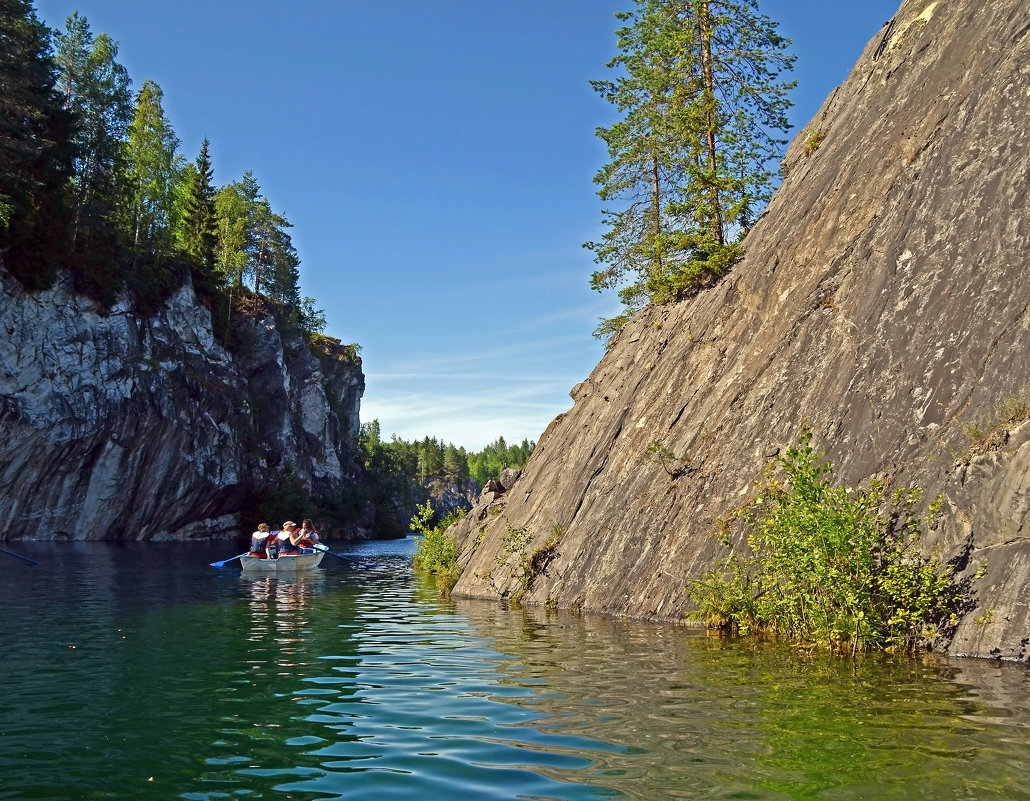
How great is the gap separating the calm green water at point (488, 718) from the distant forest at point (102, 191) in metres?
39.3

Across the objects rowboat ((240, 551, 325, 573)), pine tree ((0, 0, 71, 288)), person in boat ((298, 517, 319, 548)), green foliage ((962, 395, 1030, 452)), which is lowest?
rowboat ((240, 551, 325, 573))

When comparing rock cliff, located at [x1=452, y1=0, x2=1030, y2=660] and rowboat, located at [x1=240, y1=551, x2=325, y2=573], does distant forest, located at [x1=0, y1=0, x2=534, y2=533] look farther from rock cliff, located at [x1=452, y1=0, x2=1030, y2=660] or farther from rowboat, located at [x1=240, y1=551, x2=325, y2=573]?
rock cliff, located at [x1=452, y1=0, x2=1030, y2=660]

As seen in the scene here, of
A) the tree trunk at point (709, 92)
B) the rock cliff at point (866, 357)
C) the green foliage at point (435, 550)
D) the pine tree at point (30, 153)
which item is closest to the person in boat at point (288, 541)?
the green foliage at point (435, 550)

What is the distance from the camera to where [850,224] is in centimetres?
1691

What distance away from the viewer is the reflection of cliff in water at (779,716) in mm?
5637

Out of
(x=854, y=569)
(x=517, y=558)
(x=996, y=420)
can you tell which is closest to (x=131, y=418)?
(x=517, y=558)

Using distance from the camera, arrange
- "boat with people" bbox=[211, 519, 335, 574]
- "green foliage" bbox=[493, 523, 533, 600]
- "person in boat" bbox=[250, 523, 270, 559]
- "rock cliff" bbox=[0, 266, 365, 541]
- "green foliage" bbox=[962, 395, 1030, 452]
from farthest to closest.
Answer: "rock cliff" bbox=[0, 266, 365, 541] < "person in boat" bbox=[250, 523, 270, 559] < "boat with people" bbox=[211, 519, 335, 574] < "green foliage" bbox=[493, 523, 533, 600] < "green foliage" bbox=[962, 395, 1030, 452]

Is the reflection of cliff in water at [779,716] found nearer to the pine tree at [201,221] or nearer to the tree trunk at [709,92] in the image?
the tree trunk at [709,92]

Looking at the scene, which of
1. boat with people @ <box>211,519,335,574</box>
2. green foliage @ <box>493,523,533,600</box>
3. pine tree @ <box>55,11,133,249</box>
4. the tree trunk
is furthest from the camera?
pine tree @ <box>55,11,133,249</box>

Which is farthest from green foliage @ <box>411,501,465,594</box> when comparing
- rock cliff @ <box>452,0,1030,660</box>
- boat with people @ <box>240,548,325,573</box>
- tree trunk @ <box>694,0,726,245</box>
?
tree trunk @ <box>694,0,726,245</box>

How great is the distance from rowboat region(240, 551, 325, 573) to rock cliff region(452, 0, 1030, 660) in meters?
13.6

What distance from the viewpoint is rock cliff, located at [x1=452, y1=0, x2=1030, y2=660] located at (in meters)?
11.5

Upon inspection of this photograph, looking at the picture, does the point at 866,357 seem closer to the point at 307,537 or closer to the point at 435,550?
the point at 435,550

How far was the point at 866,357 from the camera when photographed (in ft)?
46.9
